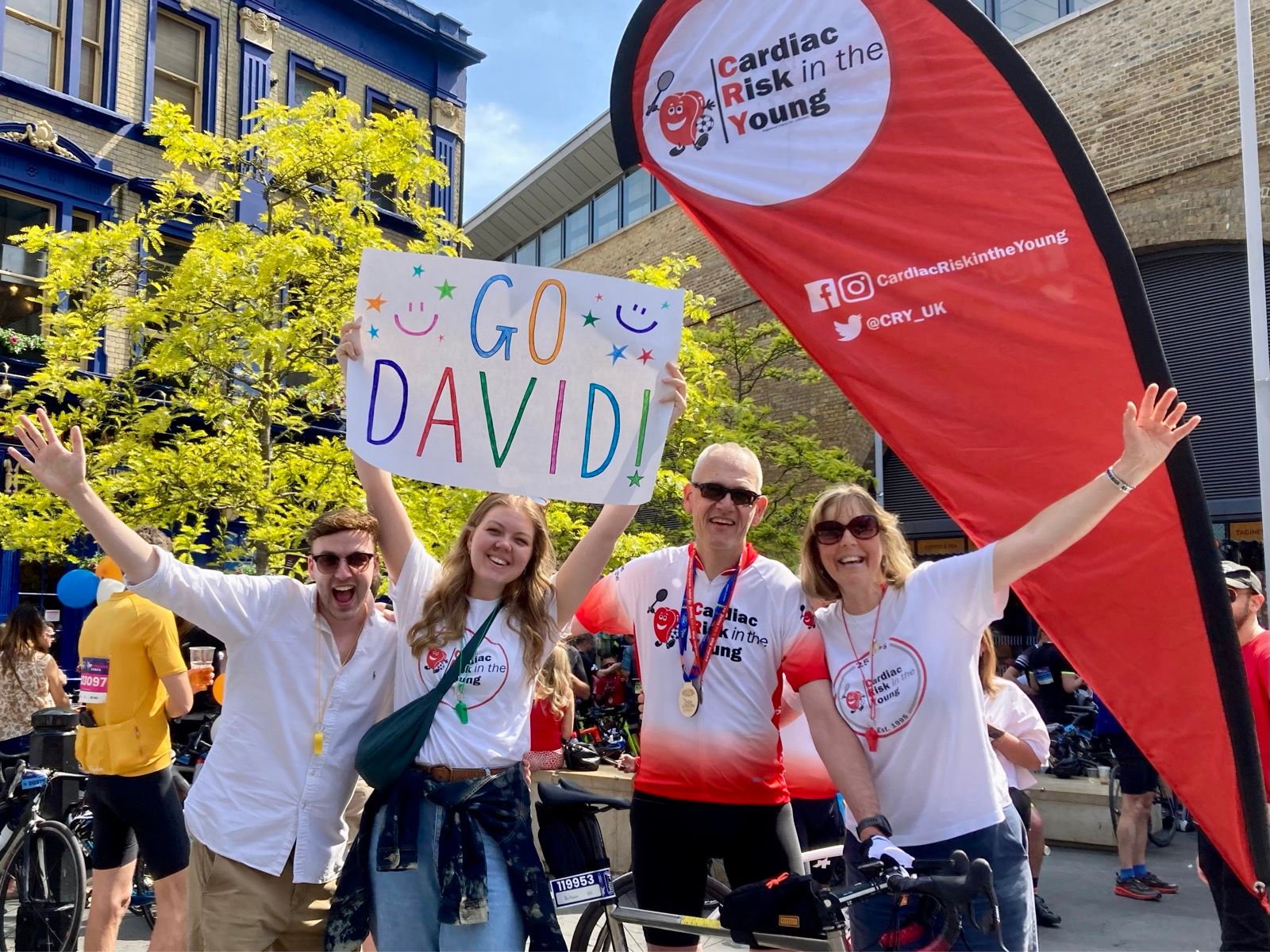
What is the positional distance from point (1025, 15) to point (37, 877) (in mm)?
16042

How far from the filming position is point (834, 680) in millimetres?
3025

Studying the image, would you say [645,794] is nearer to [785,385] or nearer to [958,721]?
[958,721]

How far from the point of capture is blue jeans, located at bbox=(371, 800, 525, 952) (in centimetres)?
279

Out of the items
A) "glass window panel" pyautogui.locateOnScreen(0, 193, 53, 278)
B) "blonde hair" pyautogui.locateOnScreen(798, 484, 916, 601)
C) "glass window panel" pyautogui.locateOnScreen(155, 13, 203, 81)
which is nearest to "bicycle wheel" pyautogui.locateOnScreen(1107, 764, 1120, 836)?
"blonde hair" pyautogui.locateOnScreen(798, 484, 916, 601)

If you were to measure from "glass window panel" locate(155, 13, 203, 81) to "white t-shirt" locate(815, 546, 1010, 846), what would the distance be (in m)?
17.6

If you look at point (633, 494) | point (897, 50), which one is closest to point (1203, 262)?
point (897, 50)

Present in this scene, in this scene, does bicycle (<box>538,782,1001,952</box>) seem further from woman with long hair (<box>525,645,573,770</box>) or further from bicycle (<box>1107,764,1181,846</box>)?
bicycle (<box>1107,764,1181,846</box>)

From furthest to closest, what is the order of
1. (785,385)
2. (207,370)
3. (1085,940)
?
(785,385) < (207,370) < (1085,940)

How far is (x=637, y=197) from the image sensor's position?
2367 cm

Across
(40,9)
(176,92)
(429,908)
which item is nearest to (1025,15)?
(176,92)

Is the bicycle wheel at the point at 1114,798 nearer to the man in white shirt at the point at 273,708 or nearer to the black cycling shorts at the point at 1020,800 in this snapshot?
the black cycling shorts at the point at 1020,800

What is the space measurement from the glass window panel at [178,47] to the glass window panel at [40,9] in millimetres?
1496

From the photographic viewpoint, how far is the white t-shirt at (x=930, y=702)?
2865 mm

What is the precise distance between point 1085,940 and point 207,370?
325 inches
